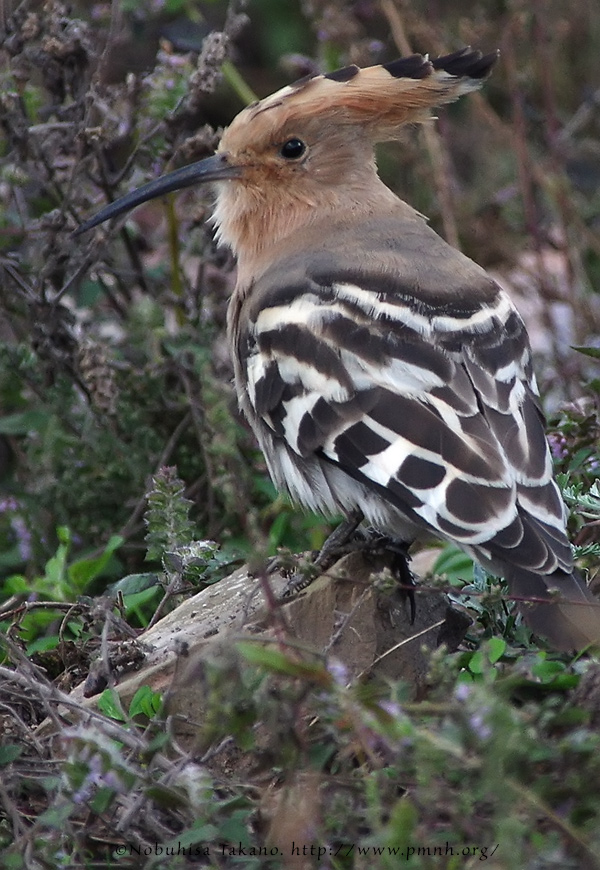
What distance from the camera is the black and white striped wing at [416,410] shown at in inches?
79.9

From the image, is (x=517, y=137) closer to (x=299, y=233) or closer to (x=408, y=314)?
(x=299, y=233)

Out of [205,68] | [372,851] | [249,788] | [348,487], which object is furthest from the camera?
[205,68]

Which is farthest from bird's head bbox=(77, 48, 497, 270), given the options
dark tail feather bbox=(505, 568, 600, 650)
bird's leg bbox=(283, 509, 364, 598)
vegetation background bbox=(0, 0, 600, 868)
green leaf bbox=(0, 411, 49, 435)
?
dark tail feather bbox=(505, 568, 600, 650)

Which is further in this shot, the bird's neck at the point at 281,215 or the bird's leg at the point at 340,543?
the bird's neck at the point at 281,215

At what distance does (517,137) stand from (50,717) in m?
2.95

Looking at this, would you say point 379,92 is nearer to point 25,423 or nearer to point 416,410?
point 416,410

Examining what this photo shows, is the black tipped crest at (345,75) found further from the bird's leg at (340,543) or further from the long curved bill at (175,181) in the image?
the bird's leg at (340,543)

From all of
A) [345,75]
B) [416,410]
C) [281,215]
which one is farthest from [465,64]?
[416,410]

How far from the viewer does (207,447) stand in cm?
290

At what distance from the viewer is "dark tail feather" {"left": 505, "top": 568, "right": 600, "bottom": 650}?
6.14 feet

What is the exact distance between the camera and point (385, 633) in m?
2.12

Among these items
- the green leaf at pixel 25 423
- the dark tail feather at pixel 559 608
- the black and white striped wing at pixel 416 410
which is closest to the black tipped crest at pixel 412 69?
the black and white striped wing at pixel 416 410

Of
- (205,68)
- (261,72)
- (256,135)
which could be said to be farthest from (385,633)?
(261,72)

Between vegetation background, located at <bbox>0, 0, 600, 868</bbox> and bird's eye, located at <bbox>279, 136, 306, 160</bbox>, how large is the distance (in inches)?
11.6
